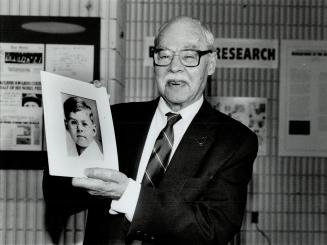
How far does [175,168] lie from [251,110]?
1.88 m

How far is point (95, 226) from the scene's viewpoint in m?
1.63

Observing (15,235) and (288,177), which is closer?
(15,235)

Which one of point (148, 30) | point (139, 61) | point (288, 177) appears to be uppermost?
point (148, 30)

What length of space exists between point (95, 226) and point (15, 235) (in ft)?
3.72

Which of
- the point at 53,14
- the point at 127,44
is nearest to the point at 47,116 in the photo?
the point at 53,14

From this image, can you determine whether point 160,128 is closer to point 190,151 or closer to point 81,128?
point 190,151

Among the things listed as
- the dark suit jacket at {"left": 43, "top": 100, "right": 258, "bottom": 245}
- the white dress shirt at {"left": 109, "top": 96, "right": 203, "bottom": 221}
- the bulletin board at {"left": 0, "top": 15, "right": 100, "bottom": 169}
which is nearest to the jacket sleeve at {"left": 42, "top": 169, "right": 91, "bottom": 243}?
the dark suit jacket at {"left": 43, "top": 100, "right": 258, "bottom": 245}

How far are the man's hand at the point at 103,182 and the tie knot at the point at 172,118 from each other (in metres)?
0.33

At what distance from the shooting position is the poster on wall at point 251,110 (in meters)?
3.35

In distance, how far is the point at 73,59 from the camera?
2.55 m

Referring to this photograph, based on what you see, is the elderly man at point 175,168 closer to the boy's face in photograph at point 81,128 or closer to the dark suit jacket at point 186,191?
the dark suit jacket at point 186,191

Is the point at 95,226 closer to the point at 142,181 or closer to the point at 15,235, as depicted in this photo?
the point at 142,181

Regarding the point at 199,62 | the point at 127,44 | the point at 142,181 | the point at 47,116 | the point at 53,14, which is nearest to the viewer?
the point at 47,116

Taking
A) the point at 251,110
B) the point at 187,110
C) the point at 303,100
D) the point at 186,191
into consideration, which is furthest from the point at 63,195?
the point at 303,100
